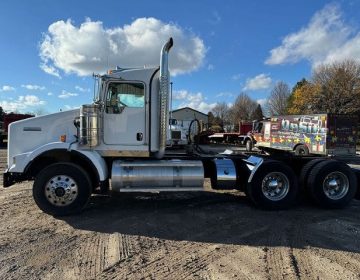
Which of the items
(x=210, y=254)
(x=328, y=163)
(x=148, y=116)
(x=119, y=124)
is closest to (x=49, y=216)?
(x=119, y=124)

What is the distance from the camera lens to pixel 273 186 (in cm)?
830

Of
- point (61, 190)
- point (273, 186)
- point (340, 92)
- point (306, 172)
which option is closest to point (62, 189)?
point (61, 190)

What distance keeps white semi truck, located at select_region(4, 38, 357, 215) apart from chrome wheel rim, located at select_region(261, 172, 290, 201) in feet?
0.07

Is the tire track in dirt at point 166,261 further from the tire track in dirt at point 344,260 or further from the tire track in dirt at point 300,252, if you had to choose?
the tire track in dirt at point 344,260

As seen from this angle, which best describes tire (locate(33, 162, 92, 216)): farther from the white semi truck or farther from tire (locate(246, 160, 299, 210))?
tire (locate(246, 160, 299, 210))

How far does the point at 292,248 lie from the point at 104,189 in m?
4.03

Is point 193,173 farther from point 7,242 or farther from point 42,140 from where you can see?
point 7,242

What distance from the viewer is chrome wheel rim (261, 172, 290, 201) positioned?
27.0 feet

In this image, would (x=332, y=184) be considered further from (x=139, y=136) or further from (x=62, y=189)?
(x=62, y=189)

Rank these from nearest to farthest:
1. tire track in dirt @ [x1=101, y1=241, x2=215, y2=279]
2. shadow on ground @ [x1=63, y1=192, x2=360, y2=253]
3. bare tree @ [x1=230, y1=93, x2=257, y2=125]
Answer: tire track in dirt @ [x1=101, y1=241, x2=215, y2=279], shadow on ground @ [x1=63, y1=192, x2=360, y2=253], bare tree @ [x1=230, y1=93, x2=257, y2=125]

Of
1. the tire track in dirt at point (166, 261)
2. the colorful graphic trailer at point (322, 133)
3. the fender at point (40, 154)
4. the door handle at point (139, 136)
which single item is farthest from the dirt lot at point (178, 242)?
the colorful graphic trailer at point (322, 133)

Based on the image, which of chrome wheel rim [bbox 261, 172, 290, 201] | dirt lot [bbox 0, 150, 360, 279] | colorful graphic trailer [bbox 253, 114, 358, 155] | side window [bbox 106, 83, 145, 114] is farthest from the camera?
colorful graphic trailer [bbox 253, 114, 358, 155]

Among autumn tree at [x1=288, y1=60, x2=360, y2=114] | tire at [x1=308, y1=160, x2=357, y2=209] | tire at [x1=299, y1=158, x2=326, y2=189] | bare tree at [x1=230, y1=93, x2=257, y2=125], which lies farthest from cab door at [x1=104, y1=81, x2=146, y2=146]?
bare tree at [x1=230, y1=93, x2=257, y2=125]

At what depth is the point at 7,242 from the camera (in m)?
5.89
